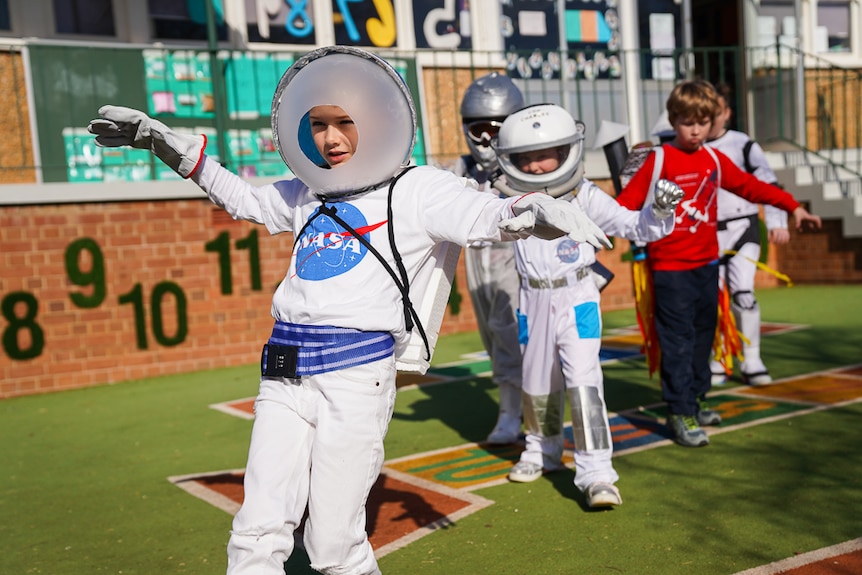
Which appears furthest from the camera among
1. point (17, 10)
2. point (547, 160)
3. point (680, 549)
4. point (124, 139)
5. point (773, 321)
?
point (17, 10)

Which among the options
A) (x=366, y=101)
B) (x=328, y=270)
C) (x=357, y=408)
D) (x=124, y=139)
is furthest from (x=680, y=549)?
(x=124, y=139)

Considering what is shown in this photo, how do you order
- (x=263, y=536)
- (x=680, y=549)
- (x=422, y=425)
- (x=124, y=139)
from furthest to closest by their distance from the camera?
(x=422, y=425) → (x=680, y=549) → (x=124, y=139) → (x=263, y=536)

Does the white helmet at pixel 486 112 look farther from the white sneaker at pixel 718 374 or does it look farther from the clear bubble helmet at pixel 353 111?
the white sneaker at pixel 718 374

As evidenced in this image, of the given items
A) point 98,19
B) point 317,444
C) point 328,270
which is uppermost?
point 98,19

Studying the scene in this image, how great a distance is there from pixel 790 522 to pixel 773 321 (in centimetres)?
675

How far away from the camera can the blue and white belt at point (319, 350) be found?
10.6ft

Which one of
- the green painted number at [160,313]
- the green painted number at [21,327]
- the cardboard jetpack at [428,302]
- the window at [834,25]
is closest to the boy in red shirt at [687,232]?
the cardboard jetpack at [428,302]

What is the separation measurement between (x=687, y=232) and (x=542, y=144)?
1523 millimetres

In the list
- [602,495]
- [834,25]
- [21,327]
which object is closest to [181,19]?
[21,327]

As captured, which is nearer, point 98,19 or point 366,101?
point 366,101

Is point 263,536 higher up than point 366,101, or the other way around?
point 366,101

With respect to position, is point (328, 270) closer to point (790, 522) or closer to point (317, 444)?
point (317, 444)

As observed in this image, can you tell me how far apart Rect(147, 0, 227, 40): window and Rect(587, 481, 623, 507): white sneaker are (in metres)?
10.1

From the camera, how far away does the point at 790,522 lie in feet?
14.0
